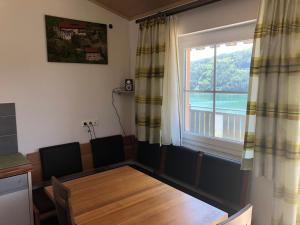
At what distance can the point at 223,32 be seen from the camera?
7.79ft

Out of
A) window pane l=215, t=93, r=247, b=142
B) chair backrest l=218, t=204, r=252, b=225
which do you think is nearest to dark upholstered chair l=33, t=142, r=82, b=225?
window pane l=215, t=93, r=247, b=142

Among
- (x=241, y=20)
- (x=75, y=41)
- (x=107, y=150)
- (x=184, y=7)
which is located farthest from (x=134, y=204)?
(x=75, y=41)

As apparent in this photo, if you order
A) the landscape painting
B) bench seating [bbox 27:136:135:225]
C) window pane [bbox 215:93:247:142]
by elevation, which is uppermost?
the landscape painting

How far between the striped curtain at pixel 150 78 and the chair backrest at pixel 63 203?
58.6 inches

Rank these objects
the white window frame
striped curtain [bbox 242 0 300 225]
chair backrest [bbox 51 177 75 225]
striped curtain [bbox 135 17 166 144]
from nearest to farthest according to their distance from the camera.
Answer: chair backrest [bbox 51 177 75 225]
striped curtain [bbox 242 0 300 225]
the white window frame
striped curtain [bbox 135 17 166 144]

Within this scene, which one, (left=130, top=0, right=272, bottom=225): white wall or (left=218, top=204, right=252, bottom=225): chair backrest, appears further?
(left=130, top=0, right=272, bottom=225): white wall

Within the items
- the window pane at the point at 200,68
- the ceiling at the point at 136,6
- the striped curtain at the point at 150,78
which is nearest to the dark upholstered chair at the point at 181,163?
the striped curtain at the point at 150,78

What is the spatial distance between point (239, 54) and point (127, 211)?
1.66 m

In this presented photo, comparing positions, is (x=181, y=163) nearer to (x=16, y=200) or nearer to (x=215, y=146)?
(x=215, y=146)

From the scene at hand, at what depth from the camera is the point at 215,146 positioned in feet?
8.32

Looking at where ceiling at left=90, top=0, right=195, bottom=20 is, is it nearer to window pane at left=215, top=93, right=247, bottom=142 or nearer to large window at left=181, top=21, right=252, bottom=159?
large window at left=181, top=21, right=252, bottom=159

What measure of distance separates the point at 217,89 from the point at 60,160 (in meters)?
1.86

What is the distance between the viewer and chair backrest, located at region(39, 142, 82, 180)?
8.75 ft

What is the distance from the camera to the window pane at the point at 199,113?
261cm
